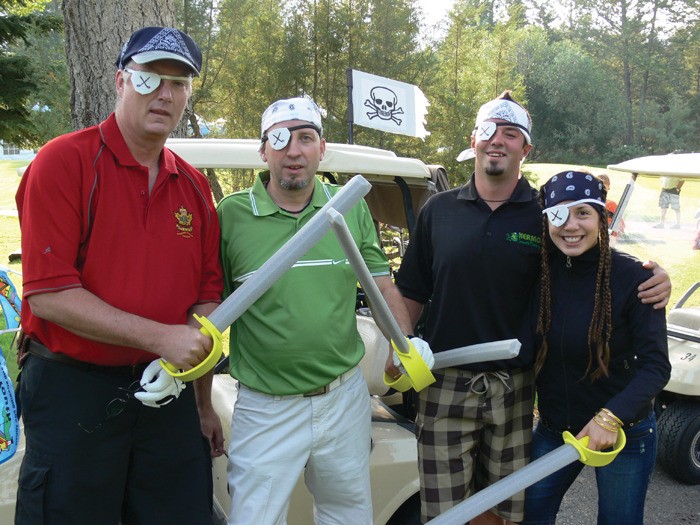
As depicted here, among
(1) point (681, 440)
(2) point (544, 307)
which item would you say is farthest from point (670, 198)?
(2) point (544, 307)

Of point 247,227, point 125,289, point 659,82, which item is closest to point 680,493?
point 247,227

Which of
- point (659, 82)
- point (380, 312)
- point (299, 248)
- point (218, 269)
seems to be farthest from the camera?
point (659, 82)

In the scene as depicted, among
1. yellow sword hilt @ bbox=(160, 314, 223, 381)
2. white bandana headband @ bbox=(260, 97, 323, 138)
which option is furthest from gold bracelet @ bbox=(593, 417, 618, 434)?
white bandana headband @ bbox=(260, 97, 323, 138)

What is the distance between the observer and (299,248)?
1740 millimetres

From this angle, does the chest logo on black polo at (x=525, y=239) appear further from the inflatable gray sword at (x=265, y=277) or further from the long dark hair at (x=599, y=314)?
the inflatable gray sword at (x=265, y=277)

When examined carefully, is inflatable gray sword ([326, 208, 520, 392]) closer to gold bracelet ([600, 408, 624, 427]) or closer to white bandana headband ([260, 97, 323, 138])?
gold bracelet ([600, 408, 624, 427])

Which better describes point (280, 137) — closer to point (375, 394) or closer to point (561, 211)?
point (561, 211)

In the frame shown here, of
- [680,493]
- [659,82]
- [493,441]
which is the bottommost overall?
[680,493]

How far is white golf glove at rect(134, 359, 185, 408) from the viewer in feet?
5.57

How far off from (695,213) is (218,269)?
3.54m

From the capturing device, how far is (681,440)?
388cm

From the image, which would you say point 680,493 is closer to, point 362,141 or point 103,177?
point 103,177

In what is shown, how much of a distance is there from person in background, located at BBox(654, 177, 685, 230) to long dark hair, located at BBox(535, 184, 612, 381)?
2462 millimetres

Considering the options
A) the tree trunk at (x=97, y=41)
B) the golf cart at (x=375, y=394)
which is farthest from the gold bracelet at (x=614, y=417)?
the tree trunk at (x=97, y=41)
